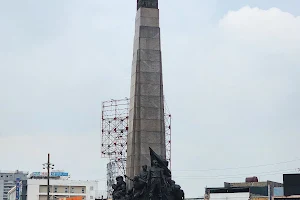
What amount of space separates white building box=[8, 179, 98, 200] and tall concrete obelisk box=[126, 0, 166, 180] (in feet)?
305

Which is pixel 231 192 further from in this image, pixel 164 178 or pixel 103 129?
pixel 164 178

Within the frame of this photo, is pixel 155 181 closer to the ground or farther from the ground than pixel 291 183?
closer to the ground

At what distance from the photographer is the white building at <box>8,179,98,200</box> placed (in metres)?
130

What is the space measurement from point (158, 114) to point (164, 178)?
12.2ft

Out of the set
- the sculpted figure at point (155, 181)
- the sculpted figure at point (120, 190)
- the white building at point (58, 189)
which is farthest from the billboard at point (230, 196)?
the white building at point (58, 189)

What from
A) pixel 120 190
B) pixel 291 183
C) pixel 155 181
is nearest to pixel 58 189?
pixel 291 183

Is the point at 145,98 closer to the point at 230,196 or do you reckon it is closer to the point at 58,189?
the point at 230,196

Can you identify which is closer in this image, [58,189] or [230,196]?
[230,196]

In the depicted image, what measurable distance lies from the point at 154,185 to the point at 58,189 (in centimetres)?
9945


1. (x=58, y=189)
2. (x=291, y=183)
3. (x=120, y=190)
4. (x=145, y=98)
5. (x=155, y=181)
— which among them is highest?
(x=145, y=98)

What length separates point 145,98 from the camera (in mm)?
37000

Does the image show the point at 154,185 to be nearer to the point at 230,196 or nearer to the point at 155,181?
the point at 155,181

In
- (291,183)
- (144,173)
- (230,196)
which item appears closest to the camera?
(144,173)

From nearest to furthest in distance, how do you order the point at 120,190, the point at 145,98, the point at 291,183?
the point at 120,190 < the point at 145,98 < the point at 291,183
